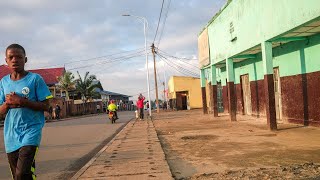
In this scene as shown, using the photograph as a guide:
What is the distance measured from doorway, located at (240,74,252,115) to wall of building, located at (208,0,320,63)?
2.01 metres

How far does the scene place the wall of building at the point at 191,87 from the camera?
5075cm

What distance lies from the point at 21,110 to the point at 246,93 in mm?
20096

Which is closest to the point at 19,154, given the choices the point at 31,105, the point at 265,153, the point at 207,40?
the point at 31,105

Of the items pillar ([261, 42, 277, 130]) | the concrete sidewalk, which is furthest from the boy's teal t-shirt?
pillar ([261, 42, 277, 130])

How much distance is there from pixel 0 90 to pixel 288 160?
221 inches

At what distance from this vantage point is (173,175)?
7035mm

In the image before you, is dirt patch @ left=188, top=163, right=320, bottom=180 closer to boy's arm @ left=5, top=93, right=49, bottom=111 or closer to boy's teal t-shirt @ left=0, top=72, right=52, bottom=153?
boy's teal t-shirt @ left=0, top=72, right=52, bottom=153

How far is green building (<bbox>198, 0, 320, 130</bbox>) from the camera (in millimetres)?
12594

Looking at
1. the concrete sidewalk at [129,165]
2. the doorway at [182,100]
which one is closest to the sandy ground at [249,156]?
the concrete sidewalk at [129,165]

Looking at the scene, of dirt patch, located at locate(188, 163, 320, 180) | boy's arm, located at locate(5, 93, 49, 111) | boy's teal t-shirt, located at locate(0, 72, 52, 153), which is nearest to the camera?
boy's arm, located at locate(5, 93, 49, 111)

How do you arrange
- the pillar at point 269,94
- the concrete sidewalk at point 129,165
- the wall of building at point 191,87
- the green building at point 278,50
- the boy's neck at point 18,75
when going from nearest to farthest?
the boy's neck at point 18,75
the concrete sidewalk at point 129,165
the green building at point 278,50
the pillar at point 269,94
the wall of building at point 191,87

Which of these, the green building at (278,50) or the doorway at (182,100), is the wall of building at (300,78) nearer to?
the green building at (278,50)

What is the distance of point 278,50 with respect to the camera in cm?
1734

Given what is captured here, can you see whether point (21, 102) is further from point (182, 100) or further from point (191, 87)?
point (182, 100)
